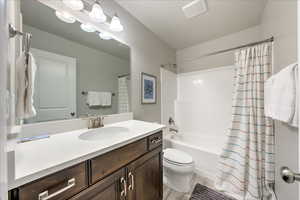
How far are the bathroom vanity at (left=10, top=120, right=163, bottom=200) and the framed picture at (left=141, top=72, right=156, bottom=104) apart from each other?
78 cm

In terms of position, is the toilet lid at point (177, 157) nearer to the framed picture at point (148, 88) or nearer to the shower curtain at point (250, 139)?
the shower curtain at point (250, 139)

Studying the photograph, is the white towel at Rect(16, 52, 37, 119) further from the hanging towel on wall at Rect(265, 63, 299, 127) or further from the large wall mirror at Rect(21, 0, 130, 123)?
the hanging towel on wall at Rect(265, 63, 299, 127)

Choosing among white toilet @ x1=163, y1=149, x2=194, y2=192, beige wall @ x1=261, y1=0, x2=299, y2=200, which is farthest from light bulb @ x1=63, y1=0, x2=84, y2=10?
white toilet @ x1=163, y1=149, x2=194, y2=192

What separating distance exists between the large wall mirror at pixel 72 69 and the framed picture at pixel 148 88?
33 centimetres

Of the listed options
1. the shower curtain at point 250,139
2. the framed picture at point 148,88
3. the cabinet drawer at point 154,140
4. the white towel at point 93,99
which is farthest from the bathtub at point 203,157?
the white towel at point 93,99

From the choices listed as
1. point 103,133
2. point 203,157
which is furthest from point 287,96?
point 103,133

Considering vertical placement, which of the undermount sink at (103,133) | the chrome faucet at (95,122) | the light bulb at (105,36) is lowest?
the undermount sink at (103,133)

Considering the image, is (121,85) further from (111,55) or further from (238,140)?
(238,140)

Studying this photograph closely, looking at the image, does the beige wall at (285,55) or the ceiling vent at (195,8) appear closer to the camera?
the beige wall at (285,55)

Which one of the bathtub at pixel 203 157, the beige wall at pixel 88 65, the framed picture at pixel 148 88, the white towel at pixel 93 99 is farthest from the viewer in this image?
the framed picture at pixel 148 88

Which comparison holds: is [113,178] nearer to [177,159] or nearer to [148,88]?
[177,159]

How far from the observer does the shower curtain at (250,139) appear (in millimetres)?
1326

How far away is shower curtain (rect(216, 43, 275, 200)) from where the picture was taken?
133 centimetres

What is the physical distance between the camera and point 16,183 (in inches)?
16.2
